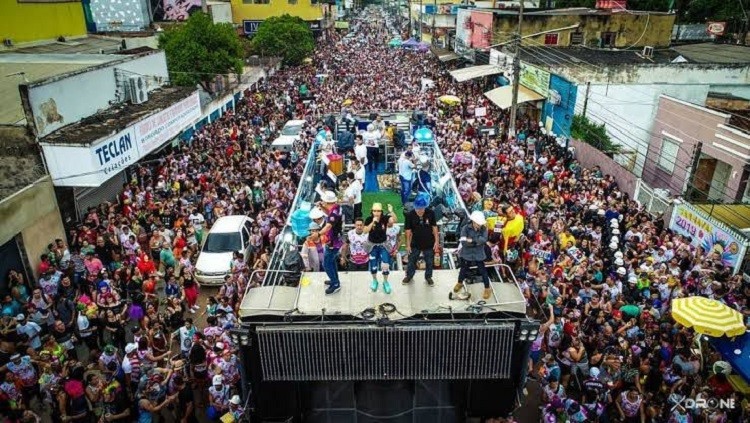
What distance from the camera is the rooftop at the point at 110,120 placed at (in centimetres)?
1303

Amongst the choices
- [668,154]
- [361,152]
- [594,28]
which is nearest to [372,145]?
[361,152]

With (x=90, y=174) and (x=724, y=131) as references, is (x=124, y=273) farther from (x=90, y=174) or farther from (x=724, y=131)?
(x=724, y=131)

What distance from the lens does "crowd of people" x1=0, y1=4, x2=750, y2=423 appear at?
8.06 m

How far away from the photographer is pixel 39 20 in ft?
72.3

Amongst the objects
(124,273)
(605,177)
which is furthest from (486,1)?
(124,273)

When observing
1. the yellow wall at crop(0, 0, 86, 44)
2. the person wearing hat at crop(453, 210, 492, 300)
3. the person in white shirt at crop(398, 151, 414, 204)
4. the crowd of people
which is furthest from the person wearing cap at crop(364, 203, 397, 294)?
the yellow wall at crop(0, 0, 86, 44)

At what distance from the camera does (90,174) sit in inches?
511

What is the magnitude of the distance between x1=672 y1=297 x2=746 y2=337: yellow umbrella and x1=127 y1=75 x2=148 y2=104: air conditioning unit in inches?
643

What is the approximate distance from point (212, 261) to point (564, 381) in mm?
8827

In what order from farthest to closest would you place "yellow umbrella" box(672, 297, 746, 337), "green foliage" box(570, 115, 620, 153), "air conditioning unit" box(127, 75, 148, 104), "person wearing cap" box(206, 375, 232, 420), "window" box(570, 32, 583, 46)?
"window" box(570, 32, 583, 46) < "green foliage" box(570, 115, 620, 153) < "air conditioning unit" box(127, 75, 148, 104) < "yellow umbrella" box(672, 297, 746, 337) < "person wearing cap" box(206, 375, 232, 420)

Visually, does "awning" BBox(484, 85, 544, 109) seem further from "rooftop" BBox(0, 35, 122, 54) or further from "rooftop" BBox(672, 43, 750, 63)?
"rooftop" BBox(0, 35, 122, 54)

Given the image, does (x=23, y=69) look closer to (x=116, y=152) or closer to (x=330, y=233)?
(x=116, y=152)

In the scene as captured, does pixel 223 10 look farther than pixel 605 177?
Yes

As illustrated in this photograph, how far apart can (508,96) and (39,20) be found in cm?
2202
